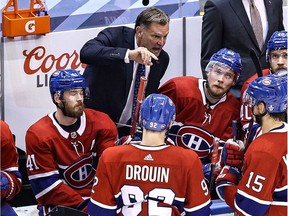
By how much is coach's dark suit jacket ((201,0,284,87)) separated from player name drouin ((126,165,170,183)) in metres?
1.47

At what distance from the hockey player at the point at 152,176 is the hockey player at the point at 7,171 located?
0.51 m

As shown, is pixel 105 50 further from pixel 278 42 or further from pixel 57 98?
pixel 278 42

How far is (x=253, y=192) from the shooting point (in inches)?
151

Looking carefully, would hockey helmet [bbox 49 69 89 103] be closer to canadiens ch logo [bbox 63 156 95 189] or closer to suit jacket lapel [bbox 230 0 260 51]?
canadiens ch logo [bbox 63 156 95 189]

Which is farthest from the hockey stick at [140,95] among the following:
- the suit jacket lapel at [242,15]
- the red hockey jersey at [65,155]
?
the suit jacket lapel at [242,15]

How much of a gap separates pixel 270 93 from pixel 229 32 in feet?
4.53

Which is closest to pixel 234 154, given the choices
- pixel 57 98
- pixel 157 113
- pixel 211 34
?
pixel 157 113

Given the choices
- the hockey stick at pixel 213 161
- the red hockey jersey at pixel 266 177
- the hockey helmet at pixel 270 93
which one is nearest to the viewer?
the red hockey jersey at pixel 266 177

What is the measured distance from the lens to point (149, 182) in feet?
12.5

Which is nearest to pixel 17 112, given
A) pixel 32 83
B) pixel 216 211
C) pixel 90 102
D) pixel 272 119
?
pixel 32 83

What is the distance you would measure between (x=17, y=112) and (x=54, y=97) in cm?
101

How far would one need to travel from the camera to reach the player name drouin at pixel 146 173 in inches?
149

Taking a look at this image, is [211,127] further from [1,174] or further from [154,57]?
[1,174]

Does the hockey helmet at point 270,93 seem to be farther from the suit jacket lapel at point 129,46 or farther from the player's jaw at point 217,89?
the suit jacket lapel at point 129,46
